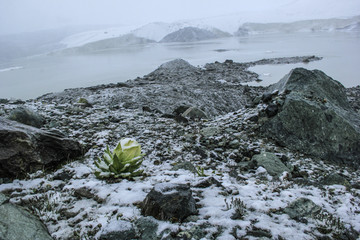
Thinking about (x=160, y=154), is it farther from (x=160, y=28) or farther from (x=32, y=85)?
(x=160, y=28)

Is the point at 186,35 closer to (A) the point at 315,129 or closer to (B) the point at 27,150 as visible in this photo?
(A) the point at 315,129

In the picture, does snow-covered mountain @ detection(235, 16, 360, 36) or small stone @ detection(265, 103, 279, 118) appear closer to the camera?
small stone @ detection(265, 103, 279, 118)

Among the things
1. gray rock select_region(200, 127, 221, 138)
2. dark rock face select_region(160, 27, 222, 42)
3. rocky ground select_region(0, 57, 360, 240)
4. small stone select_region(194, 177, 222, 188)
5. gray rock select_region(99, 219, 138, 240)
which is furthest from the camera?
dark rock face select_region(160, 27, 222, 42)

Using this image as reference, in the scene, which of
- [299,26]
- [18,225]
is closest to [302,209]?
[18,225]

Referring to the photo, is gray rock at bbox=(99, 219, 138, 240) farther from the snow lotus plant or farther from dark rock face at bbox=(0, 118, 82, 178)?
dark rock face at bbox=(0, 118, 82, 178)

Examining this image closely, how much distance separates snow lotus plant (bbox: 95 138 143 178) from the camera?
329cm

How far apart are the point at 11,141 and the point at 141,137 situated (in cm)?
230

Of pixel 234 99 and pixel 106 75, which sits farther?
pixel 106 75

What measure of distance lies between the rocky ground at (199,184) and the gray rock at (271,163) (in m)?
0.02

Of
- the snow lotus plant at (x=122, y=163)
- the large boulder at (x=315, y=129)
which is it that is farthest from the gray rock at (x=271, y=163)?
the snow lotus plant at (x=122, y=163)

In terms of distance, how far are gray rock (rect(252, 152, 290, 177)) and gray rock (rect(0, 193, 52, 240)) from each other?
2980mm

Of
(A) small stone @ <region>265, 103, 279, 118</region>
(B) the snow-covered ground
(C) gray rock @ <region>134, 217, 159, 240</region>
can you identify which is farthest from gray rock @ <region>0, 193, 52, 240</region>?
(A) small stone @ <region>265, 103, 279, 118</region>

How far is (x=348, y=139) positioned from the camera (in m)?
4.67

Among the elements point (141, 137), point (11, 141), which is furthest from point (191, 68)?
point (11, 141)
